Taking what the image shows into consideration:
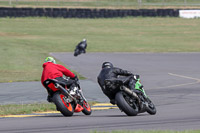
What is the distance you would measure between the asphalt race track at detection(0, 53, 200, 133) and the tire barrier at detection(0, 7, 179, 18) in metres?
15.6

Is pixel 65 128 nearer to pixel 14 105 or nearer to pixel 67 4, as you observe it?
pixel 14 105

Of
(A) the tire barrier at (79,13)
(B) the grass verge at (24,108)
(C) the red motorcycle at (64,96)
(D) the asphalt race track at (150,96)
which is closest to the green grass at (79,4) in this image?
(A) the tire barrier at (79,13)

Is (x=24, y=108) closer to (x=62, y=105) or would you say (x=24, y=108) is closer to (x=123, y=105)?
(x=62, y=105)

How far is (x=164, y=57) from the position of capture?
30219mm

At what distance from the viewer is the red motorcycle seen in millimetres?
11530

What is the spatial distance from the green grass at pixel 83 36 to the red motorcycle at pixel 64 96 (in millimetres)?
10898

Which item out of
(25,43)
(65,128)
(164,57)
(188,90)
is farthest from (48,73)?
(25,43)

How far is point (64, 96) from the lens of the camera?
11656mm

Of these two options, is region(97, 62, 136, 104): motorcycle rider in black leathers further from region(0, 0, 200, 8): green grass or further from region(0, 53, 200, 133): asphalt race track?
region(0, 0, 200, 8): green grass

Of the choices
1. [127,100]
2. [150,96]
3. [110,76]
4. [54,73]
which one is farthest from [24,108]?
[150,96]

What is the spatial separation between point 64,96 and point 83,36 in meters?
31.6

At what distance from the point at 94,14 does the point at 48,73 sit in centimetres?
3664

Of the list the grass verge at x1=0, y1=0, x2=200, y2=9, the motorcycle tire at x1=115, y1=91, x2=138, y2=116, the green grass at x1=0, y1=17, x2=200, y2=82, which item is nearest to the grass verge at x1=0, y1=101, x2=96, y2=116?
the motorcycle tire at x1=115, y1=91, x2=138, y2=116

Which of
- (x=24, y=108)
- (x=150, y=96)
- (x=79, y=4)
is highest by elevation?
(x=24, y=108)
